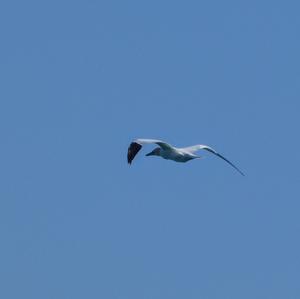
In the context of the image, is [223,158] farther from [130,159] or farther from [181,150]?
[130,159]

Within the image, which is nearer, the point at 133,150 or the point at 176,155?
the point at 133,150

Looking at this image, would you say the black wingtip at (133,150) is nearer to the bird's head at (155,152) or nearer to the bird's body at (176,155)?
the bird's body at (176,155)

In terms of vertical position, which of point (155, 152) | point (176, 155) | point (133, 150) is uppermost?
point (155, 152)

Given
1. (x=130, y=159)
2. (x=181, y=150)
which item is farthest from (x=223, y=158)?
(x=130, y=159)

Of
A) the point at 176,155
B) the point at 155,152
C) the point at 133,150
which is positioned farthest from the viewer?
the point at 155,152

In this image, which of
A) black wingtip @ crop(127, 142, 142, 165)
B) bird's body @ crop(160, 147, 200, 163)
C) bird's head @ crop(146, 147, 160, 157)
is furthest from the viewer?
bird's head @ crop(146, 147, 160, 157)

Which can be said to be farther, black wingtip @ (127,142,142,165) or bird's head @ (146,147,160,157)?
bird's head @ (146,147,160,157)

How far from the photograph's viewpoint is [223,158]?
74.9 m

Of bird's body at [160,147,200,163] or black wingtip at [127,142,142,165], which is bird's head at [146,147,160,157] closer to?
bird's body at [160,147,200,163]

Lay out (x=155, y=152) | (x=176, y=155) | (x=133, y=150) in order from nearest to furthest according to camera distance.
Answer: (x=133, y=150) < (x=176, y=155) < (x=155, y=152)

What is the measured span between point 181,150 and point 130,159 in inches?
219

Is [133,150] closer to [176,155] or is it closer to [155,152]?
[176,155]

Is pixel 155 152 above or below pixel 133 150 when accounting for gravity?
above

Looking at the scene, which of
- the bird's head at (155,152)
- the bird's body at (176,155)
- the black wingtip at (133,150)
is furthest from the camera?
the bird's head at (155,152)
